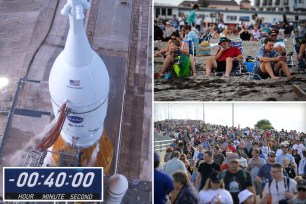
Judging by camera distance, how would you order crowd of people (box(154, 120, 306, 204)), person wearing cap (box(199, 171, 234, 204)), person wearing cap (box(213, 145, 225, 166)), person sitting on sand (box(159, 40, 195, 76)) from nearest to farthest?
person wearing cap (box(199, 171, 234, 204)) < crowd of people (box(154, 120, 306, 204)) < person wearing cap (box(213, 145, 225, 166)) < person sitting on sand (box(159, 40, 195, 76))

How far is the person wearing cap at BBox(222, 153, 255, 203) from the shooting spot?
185 inches

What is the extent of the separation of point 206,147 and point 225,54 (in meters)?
0.94

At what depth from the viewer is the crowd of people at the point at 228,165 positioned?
15.3 ft

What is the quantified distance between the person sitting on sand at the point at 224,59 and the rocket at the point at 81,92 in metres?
1.07

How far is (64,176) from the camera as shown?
4.82 metres

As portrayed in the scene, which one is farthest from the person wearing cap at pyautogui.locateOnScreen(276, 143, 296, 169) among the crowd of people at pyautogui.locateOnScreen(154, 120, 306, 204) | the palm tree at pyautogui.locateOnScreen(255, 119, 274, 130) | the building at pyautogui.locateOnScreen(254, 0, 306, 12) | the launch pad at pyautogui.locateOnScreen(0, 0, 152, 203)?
the building at pyautogui.locateOnScreen(254, 0, 306, 12)

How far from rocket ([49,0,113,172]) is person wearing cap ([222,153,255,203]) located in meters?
1.11

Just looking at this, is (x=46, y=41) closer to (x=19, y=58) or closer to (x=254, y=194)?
(x=19, y=58)

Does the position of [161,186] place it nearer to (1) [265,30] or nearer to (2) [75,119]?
(2) [75,119]

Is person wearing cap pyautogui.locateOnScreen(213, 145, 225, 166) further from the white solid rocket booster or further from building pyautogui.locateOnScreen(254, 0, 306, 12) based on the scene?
building pyautogui.locateOnScreen(254, 0, 306, 12)

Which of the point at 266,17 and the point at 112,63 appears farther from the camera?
the point at 266,17

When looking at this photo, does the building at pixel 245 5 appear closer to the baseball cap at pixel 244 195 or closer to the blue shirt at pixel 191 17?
the blue shirt at pixel 191 17

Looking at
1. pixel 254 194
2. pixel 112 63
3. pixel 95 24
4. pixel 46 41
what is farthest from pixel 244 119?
pixel 46 41

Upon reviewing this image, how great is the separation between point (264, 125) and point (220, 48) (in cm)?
88
